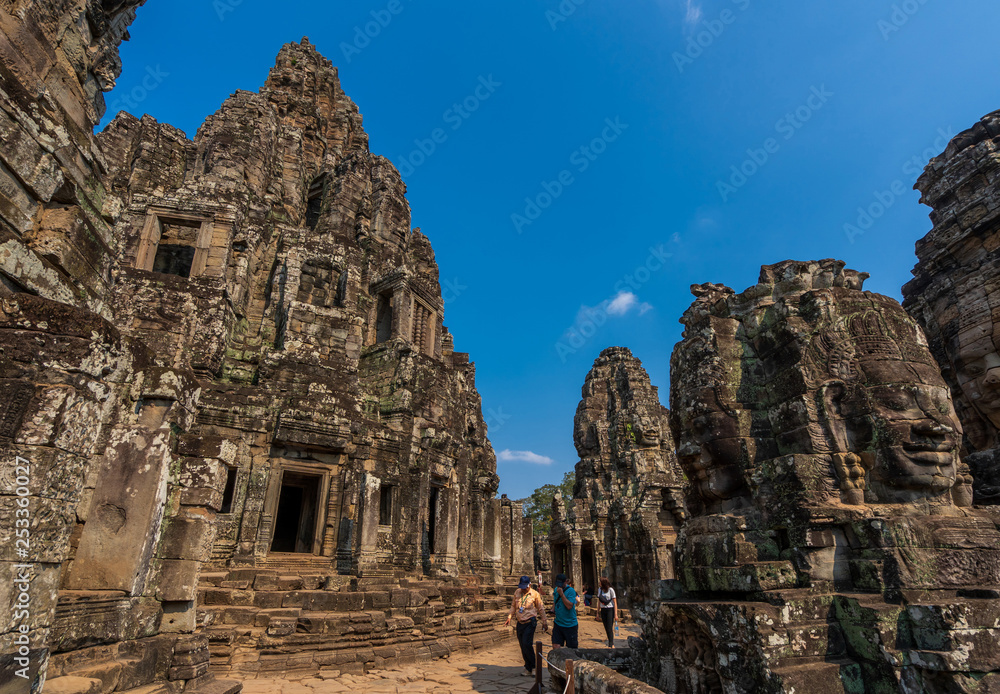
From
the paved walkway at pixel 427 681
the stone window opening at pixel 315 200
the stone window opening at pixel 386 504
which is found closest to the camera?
the paved walkway at pixel 427 681

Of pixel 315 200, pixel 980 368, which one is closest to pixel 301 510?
pixel 315 200

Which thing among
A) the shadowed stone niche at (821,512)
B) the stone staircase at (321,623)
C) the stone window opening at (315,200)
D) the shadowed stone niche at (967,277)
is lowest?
the stone staircase at (321,623)

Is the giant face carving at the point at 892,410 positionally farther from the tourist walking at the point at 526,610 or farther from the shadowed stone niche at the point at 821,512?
the tourist walking at the point at 526,610

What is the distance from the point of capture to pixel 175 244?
16.1m

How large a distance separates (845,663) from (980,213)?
9.09 meters

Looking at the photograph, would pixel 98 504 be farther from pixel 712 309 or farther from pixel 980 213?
pixel 980 213

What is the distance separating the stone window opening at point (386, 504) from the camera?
14.6 m

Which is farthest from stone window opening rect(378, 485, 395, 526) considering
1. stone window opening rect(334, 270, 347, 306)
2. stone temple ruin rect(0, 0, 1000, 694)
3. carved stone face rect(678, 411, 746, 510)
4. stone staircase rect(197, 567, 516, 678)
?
carved stone face rect(678, 411, 746, 510)

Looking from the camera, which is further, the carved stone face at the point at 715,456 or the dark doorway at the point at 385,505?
the dark doorway at the point at 385,505

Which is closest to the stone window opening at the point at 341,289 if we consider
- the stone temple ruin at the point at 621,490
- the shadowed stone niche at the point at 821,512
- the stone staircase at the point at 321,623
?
the stone staircase at the point at 321,623

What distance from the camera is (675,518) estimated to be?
2061cm

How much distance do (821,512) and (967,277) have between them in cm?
763

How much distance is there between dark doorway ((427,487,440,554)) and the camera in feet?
53.5

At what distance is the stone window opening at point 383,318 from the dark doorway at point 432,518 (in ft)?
19.6
